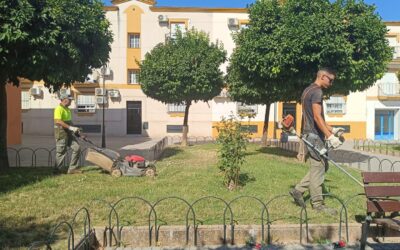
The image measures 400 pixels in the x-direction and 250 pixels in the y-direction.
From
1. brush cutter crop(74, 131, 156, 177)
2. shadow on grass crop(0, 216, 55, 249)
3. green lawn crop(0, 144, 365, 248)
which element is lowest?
shadow on grass crop(0, 216, 55, 249)

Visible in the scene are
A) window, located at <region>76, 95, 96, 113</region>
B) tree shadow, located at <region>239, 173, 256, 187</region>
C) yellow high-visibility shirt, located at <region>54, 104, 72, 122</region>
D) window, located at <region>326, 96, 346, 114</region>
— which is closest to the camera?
tree shadow, located at <region>239, 173, 256, 187</region>

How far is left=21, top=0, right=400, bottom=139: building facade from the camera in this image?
29172 millimetres

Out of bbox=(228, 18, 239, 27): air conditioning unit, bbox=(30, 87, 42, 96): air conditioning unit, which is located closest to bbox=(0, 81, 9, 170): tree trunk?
bbox=(30, 87, 42, 96): air conditioning unit

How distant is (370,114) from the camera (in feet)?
99.6

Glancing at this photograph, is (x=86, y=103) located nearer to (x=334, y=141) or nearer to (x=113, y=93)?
(x=113, y=93)

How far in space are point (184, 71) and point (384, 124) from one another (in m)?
20.0

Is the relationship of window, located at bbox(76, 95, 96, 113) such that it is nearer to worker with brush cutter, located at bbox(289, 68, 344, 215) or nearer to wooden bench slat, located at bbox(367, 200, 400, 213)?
worker with brush cutter, located at bbox(289, 68, 344, 215)

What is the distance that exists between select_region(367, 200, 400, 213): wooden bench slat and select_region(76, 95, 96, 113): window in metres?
26.7

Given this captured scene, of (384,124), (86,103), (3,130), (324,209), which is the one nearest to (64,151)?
(3,130)

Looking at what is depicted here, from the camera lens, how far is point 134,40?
1162 inches

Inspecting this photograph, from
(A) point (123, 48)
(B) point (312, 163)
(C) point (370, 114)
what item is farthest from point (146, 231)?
(C) point (370, 114)

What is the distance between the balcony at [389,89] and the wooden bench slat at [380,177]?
2732 cm

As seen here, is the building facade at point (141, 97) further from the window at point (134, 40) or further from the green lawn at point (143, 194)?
the green lawn at point (143, 194)

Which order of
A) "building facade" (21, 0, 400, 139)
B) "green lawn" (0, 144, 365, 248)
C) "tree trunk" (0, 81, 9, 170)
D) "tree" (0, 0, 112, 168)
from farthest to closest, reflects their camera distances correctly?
"building facade" (21, 0, 400, 139) < "tree trunk" (0, 81, 9, 170) < "tree" (0, 0, 112, 168) < "green lawn" (0, 144, 365, 248)
